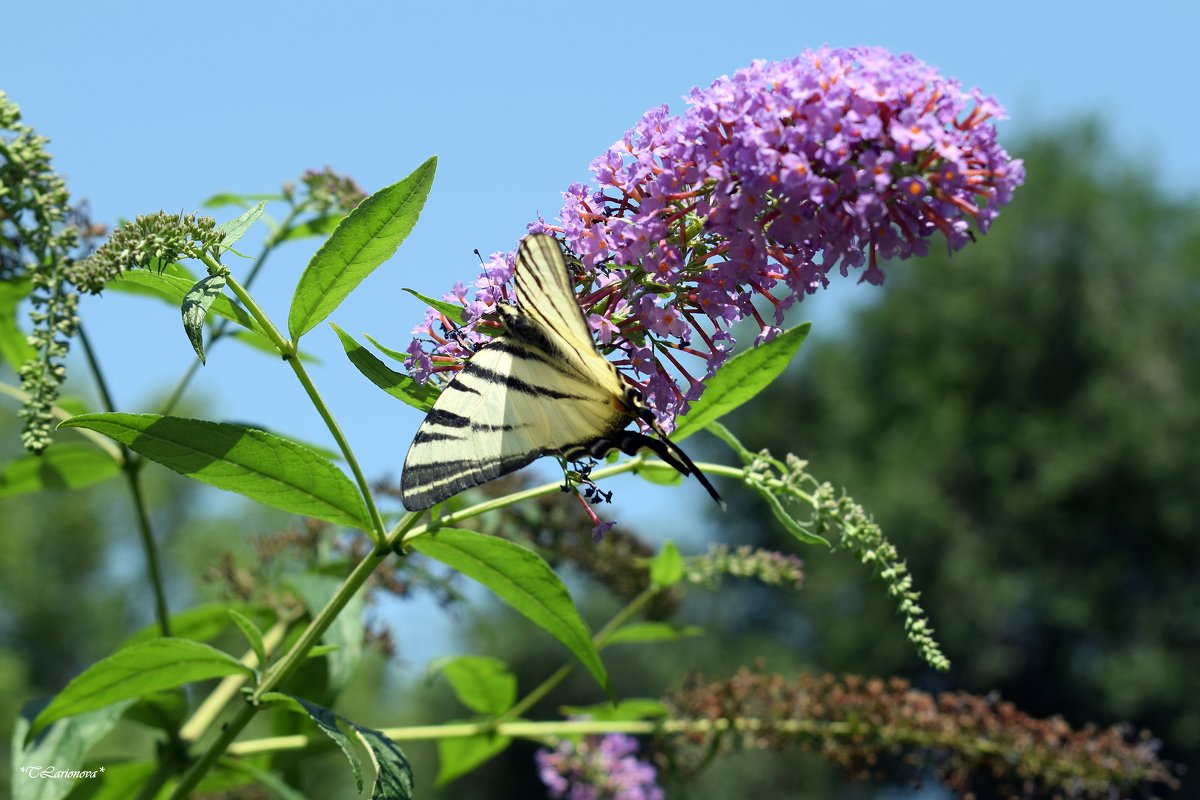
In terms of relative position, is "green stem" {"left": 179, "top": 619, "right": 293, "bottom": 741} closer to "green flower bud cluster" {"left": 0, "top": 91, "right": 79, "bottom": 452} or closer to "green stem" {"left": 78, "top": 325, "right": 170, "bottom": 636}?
"green stem" {"left": 78, "top": 325, "right": 170, "bottom": 636}

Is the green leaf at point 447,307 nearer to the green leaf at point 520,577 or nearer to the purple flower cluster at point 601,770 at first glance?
the green leaf at point 520,577

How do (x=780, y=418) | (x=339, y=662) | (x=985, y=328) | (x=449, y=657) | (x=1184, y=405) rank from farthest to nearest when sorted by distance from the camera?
(x=780, y=418), (x=985, y=328), (x=1184, y=405), (x=449, y=657), (x=339, y=662)

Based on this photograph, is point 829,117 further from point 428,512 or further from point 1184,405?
point 1184,405

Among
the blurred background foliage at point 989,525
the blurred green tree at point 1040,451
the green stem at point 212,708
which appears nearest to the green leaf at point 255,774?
the green stem at point 212,708

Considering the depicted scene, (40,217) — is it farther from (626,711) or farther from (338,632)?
(626,711)

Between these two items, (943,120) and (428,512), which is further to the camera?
(428,512)

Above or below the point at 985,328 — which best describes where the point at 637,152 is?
below

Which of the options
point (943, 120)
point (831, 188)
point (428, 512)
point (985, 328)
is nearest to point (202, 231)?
point (428, 512)
